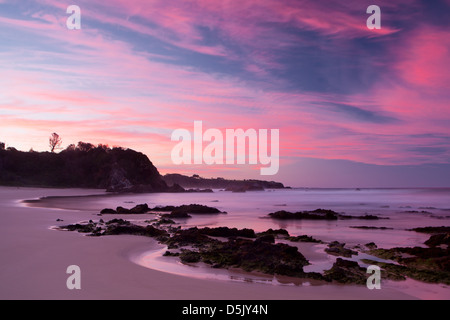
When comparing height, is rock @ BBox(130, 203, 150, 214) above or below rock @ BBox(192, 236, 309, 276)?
below

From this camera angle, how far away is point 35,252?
812 cm

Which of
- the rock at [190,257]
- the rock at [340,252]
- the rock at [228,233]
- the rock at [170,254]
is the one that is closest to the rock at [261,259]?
the rock at [190,257]

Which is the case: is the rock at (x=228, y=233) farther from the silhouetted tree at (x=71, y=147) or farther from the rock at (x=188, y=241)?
the silhouetted tree at (x=71, y=147)

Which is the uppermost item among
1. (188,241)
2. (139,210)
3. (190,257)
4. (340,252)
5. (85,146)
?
(85,146)

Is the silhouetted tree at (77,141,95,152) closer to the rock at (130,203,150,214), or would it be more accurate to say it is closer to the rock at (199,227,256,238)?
the rock at (130,203,150,214)

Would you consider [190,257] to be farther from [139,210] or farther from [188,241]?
[139,210]

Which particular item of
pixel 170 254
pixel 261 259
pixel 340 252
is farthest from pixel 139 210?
pixel 261 259

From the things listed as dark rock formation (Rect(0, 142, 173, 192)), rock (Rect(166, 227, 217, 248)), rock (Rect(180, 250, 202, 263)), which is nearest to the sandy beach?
rock (Rect(180, 250, 202, 263))

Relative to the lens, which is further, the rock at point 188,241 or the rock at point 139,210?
the rock at point 139,210

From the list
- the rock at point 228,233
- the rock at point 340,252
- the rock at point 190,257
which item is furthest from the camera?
the rock at point 228,233
